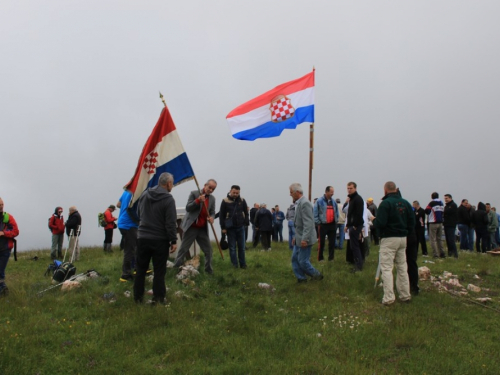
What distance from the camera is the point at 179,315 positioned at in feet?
24.2

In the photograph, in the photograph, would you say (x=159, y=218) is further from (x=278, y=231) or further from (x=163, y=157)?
(x=278, y=231)

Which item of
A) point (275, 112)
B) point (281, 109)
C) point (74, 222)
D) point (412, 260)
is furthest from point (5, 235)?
point (412, 260)

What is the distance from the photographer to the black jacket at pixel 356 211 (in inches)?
444

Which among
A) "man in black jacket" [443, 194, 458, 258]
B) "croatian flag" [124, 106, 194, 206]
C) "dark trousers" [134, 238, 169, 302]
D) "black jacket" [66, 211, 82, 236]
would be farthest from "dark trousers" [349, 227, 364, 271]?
"black jacket" [66, 211, 82, 236]

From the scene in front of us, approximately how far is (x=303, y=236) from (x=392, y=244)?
6.58ft

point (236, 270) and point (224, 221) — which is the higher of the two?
point (224, 221)

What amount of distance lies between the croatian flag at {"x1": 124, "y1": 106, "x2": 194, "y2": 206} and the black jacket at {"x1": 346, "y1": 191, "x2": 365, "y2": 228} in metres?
4.43

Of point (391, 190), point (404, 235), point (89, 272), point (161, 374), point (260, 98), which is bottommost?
point (161, 374)

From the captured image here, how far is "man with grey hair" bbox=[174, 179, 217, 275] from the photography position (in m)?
10.2

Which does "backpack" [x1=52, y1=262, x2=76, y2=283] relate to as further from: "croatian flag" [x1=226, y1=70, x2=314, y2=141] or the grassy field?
"croatian flag" [x1=226, y1=70, x2=314, y2=141]

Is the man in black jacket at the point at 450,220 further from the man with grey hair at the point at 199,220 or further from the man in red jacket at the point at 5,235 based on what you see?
the man in red jacket at the point at 5,235

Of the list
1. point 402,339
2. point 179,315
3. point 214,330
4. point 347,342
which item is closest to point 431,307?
point 402,339

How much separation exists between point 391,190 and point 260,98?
5971 millimetres

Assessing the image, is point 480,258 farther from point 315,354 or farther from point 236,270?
point 315,354
